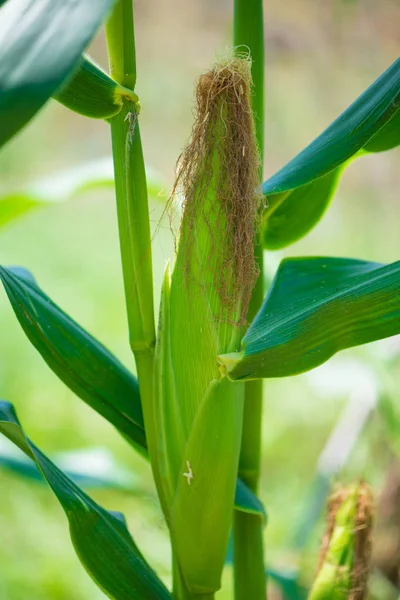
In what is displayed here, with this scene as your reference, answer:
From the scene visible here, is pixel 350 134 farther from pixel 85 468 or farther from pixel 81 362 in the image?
pixel 85 468

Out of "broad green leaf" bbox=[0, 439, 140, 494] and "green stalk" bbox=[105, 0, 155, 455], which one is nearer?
"green stalk" bbox=[105, 0, 155, 455]

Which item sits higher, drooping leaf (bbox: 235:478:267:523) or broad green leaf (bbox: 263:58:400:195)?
broad green leaf (bbox: 263:58:400:195)

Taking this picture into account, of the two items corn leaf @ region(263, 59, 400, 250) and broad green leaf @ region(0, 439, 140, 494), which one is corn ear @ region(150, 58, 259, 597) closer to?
corn leaf @ region(263, 59, 400, 250)

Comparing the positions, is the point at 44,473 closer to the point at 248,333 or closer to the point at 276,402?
the point at 248,333

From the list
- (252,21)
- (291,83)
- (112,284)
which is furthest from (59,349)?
(291,83)

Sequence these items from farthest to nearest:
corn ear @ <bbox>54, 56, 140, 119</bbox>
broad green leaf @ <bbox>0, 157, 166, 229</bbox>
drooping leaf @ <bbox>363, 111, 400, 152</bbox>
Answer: broad green leaf @ <bbox>0, 157, 166, 229</bbox> < drooping leaf @ <bbox>363, 111, 400, 152</bbox> < corn ear @ <bbox>54, 56, 140, 119</bbox>

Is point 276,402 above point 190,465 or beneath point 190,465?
above

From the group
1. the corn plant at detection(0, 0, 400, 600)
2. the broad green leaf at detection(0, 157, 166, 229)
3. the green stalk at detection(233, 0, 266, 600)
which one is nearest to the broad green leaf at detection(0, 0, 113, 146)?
the corn plant at detection(0, 0, 400, 600)
